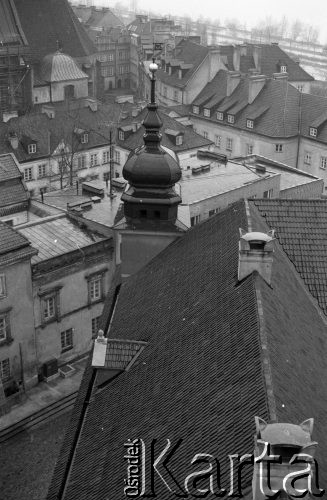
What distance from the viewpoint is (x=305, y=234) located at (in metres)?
24.6

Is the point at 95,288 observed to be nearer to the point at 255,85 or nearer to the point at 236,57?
the point at 255,85

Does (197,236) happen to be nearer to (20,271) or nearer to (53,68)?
(20,271)

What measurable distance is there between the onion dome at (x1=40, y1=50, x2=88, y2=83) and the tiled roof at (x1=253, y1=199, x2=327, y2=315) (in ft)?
224

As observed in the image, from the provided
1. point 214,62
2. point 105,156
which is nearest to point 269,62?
point 214,62

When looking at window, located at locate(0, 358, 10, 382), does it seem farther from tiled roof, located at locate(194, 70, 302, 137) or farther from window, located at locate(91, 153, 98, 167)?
tiled roof, located at locate(194, 70, 302, 137)

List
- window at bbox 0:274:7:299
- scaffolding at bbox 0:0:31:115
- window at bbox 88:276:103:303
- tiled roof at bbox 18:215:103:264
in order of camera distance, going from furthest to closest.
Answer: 1. scaffolding at bbox 0:0:31:115
2. window at bbox 88:276:103:303
3. tiled roof at bbox 18:215:103:264
4. window at bbox 0:274:7:299

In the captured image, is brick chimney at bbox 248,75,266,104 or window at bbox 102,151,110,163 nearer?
window at bbox 102,151,110,163

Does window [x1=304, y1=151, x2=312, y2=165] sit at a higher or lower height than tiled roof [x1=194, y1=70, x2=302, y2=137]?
lower

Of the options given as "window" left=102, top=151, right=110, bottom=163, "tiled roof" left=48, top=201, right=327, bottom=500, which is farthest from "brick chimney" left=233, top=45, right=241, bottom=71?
"tiled roof" left=48, top=201, right=327, bottom=500

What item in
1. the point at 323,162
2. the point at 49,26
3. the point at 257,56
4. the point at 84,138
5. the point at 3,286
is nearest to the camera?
the point at 3,286

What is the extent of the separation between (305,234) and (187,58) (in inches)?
2558

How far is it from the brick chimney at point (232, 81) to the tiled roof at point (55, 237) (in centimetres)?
3983

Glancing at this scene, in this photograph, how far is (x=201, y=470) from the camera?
13750 millimetres

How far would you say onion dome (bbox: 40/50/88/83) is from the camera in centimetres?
8838
